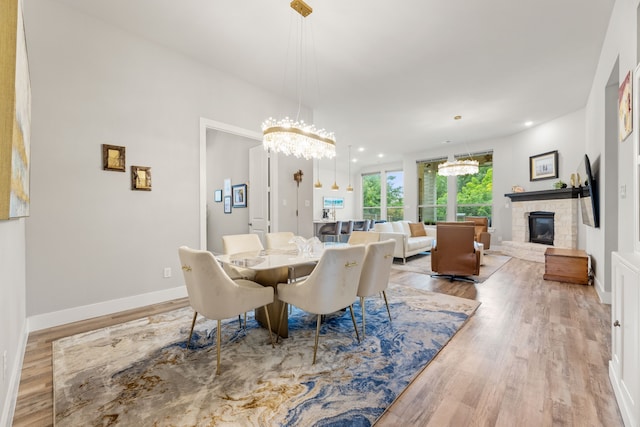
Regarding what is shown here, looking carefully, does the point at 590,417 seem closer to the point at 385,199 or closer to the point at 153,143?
the point at 153,143

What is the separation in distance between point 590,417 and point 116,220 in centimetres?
410

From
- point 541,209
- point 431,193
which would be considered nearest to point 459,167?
point 541,209

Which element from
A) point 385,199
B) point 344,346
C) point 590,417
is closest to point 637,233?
point 590,417

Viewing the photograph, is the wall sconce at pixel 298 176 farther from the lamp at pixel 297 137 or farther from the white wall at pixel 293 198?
the lamp at pixel 297 137

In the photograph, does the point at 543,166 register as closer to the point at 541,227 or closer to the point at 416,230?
the point at 541,227

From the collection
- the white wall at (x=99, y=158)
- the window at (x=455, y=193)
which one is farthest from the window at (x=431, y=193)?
the white wall at (x=99, y=158)

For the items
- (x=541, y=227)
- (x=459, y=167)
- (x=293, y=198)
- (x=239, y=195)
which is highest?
(x=459, y=167)

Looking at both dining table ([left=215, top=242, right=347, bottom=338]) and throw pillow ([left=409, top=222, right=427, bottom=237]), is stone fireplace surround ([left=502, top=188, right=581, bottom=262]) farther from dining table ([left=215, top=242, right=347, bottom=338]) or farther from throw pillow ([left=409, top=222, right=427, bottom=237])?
dining table ([left=215, top=242, right=347, bottom=338])

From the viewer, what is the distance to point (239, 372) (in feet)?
6.14

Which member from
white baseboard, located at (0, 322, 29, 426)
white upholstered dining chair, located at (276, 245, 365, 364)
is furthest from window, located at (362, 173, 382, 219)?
white baseboard, located at (0, 322, 29, 426)

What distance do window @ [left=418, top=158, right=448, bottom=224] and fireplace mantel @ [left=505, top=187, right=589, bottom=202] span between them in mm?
2026

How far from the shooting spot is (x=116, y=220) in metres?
3.03

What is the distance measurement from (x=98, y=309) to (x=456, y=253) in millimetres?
4662

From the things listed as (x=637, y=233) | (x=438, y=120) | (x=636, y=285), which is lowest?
(x=636, y=285)
